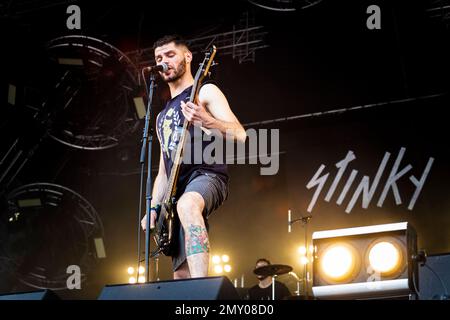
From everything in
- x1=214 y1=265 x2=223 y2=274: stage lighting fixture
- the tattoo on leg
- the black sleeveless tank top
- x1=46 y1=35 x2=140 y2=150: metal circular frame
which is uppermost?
x1=46 y1=35 x2=140 y2=150: metal circular frame

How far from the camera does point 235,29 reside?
849 centimetres

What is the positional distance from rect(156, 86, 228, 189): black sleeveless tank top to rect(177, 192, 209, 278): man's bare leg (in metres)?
0.26

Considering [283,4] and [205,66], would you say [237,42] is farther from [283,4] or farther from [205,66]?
[205,66]

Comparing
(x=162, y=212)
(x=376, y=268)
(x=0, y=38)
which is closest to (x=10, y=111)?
(x=0, y=38)

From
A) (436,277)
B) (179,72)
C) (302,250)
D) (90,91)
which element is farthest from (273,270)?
(436,277)

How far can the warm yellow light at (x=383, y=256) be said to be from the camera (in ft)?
8.92

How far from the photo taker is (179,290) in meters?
2.27

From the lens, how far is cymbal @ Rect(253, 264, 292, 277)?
26.6ft

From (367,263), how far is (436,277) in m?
0.70

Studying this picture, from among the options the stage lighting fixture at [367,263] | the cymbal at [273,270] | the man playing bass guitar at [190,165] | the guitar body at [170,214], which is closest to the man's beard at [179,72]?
the man playing bass guitar at [190,165]

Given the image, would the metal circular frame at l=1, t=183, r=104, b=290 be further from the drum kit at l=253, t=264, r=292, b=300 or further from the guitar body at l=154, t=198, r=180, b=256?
the guitar body at l=154, t=198, r=180, b=256

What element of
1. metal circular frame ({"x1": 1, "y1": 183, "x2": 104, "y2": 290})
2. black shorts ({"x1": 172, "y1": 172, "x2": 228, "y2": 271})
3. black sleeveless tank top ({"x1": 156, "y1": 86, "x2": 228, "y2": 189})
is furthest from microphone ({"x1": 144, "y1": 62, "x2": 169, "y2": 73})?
metal circular frame ({"x1": 1, "y1": 183, "x2": 104, "y2": 290})
